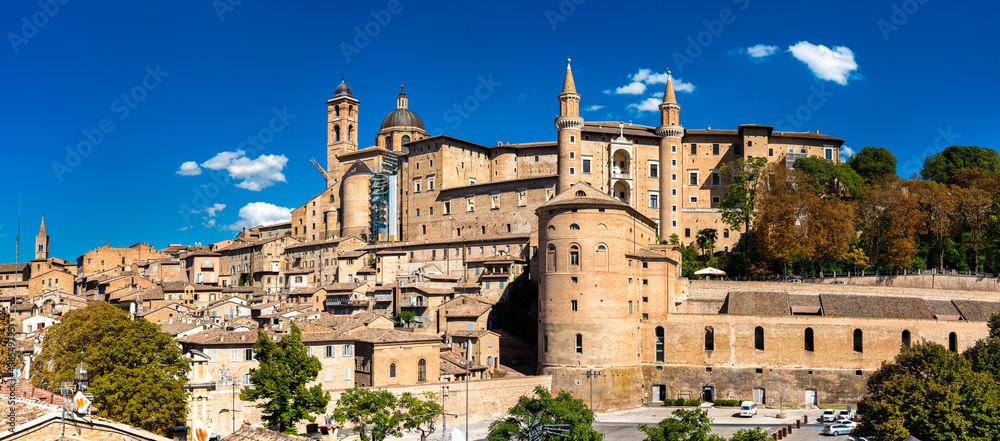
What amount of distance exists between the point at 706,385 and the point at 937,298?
1945cm

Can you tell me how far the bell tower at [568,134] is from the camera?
277 feet

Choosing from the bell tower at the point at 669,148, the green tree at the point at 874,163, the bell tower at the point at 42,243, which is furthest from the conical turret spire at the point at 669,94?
the bell tower at the point at 42,243

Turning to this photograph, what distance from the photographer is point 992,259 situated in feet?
227

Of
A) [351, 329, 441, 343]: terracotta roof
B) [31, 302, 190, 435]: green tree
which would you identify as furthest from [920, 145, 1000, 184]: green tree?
[31, 302, 190, 435]: green tree

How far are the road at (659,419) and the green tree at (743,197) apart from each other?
25.0m

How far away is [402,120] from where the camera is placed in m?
117

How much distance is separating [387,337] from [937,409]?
99.5 ft

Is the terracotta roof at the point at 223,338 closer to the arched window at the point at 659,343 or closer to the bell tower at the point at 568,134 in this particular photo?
the arched window at the point at 659,343

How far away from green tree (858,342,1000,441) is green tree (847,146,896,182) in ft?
174

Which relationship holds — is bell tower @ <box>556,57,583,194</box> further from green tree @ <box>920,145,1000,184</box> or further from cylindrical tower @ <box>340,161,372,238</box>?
green tree @ <box>920,145,1000,184</box>

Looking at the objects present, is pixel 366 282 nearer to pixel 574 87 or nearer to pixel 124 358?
pixel 574 87

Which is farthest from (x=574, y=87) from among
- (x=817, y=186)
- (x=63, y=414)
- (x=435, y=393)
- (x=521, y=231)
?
(x=63, y=414)

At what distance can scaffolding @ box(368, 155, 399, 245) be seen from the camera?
97.3 m

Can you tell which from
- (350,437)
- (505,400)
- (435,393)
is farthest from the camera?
(505,400)
